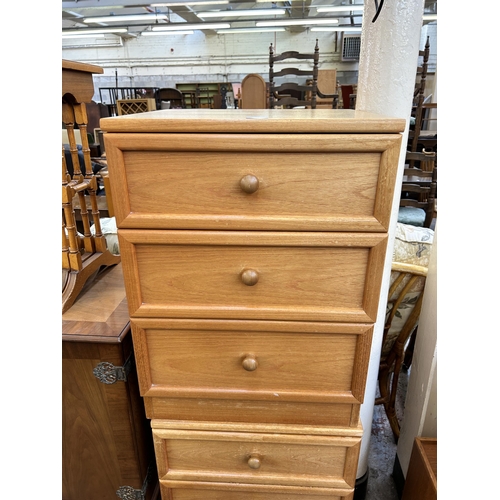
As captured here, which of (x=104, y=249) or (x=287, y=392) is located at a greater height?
(x=104, y=249)

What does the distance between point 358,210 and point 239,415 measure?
54cm

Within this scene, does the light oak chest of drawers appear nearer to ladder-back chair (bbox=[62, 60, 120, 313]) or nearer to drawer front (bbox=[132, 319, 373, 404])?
drawer front (bbox=[132, 319, 373, 404])

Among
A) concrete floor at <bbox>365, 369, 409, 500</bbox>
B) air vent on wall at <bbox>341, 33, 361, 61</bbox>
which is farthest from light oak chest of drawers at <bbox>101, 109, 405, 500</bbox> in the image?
air vent on wall at <bbox>341, 33, 361, 61</bbox>

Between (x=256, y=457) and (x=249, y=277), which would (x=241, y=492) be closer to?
(x=256, y=457)

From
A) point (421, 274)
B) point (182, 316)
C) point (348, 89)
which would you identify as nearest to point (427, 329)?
point (421, 274)

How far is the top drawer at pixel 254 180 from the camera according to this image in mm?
612

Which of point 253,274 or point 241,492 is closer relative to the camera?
point 253,274

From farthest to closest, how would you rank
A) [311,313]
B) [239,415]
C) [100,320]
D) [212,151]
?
[100,320] < [239,415] < [311,313] < [212,151]

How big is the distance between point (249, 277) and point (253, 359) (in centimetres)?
20

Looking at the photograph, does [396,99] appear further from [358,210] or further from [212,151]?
[212,151]

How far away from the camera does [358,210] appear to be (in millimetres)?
650

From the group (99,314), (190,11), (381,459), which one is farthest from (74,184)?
(190,11)

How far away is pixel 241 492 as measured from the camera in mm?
947

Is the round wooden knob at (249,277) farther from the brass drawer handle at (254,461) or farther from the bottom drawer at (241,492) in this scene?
the bottom drawer at (241,492)
